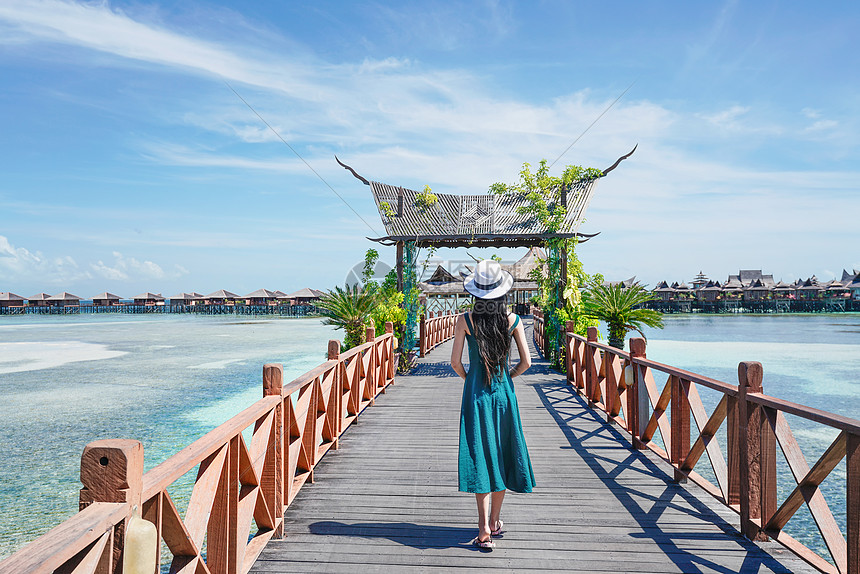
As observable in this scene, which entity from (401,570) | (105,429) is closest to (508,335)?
(401,570)

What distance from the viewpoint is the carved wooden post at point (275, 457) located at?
3383 mm

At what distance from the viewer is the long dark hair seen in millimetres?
3213

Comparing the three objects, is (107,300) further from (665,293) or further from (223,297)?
(665,293)

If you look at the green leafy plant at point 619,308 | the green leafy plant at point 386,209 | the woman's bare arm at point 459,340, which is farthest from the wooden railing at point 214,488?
the green leafy plant at point 386,209

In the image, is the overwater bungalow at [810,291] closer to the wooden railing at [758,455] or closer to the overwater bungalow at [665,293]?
the overwater bungalow at [665,293]

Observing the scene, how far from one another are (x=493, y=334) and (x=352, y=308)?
8134mm

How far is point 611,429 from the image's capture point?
6.32m

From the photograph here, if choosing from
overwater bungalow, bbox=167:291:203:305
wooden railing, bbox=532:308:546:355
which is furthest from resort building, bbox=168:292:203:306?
wooden railing, bbox=532:308:546:355

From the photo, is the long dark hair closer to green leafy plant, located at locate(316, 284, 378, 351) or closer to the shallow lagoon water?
the shallow lagoon water

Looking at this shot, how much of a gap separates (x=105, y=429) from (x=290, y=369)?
24.4 feet

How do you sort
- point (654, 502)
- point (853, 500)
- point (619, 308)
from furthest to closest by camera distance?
point (619, 308), point (654, 502), point (853, 500)

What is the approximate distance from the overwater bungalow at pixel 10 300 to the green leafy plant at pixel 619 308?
3549 inches

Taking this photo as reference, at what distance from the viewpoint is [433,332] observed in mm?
17516

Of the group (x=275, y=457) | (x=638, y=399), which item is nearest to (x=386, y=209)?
(x=638, y=399)
